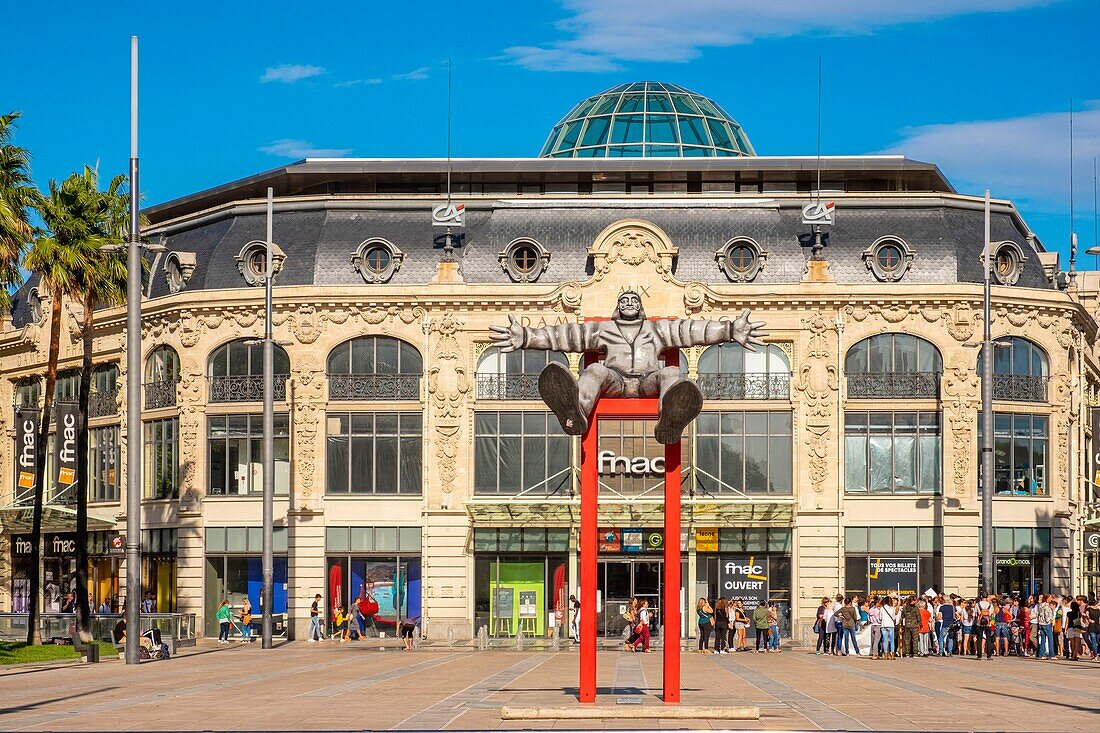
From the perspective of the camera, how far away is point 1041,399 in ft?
181

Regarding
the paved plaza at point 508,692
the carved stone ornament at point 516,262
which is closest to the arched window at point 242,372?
the carved stone ornament at point 516,262

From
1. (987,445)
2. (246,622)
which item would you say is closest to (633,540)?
(987,445)

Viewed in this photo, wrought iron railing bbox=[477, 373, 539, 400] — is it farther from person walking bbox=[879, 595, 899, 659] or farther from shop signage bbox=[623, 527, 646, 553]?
person walking bbox=[879, 595, 899, 659]

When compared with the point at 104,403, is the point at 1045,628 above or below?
below

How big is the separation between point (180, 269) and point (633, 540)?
17.5 m

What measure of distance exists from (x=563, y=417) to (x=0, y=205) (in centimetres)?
2074

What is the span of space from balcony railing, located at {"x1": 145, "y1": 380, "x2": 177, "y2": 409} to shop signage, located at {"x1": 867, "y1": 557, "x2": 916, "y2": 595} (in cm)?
2311

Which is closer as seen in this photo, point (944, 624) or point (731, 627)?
point (944, 624)

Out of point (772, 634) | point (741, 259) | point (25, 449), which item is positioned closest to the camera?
point (772, 634)

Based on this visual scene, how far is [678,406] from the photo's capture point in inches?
880

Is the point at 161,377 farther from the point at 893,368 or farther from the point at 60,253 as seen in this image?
the point at 893,368

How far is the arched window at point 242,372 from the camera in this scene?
55.2m

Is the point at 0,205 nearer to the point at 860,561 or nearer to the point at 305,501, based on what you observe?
the point at 305,501

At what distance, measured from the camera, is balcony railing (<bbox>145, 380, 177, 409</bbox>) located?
5662 centimetres
